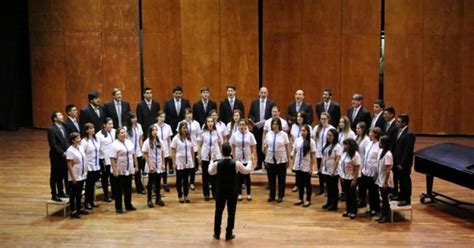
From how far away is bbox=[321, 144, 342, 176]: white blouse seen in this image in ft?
26.8

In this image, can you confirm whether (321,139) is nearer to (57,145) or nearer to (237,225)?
(237,225)

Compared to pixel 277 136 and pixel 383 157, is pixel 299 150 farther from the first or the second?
pixel 383 157

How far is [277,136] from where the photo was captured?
28.3 feet

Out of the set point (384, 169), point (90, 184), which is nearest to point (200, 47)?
point (90, 184)

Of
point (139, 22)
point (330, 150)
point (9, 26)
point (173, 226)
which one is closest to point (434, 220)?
point (330, 150)

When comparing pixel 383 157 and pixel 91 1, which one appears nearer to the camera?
pixel 383 157

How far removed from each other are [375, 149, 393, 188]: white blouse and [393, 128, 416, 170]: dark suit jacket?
0.96ft

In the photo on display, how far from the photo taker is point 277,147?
8.57 metres

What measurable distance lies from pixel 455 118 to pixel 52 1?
901 cm

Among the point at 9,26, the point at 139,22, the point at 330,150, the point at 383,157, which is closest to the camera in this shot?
the point at 383,157

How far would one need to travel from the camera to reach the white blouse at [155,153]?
8.37 meters

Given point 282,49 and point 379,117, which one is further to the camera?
point 282,49

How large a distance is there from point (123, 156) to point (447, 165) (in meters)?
4.11

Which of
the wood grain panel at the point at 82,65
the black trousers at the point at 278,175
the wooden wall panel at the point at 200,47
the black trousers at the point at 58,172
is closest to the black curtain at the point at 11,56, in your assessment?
the wood grain panel at the point at 82,65
